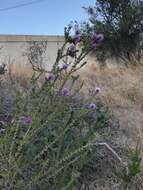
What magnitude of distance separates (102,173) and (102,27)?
15069 mm

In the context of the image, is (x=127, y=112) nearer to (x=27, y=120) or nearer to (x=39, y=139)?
(x=39, y=139)

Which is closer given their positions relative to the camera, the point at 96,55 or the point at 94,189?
the point at 94,189

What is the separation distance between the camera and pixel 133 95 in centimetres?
779

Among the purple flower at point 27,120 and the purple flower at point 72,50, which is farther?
the purple flower at point 72,50

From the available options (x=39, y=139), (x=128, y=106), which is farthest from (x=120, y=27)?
(x=39, y=139)

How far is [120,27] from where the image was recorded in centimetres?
1888

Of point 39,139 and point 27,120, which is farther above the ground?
point 27,120

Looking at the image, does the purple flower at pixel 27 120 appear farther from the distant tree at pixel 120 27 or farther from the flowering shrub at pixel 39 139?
the distant tree at pixel 120 27

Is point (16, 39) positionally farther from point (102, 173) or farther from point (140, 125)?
point (102, 173)

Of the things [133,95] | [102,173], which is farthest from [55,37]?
[102,173]

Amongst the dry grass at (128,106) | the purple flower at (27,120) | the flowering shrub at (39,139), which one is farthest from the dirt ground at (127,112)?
the purple flower at (27,120)

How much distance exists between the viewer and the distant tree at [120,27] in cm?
1883

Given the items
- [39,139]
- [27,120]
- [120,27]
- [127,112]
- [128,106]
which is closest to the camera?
[27,120]

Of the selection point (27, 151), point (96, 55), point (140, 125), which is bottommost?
point (96, 55)
